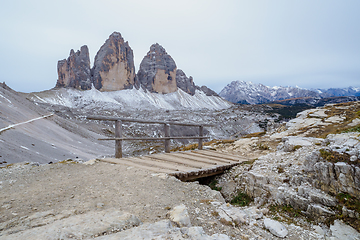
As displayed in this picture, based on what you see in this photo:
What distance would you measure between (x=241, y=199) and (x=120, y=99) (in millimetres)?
102949

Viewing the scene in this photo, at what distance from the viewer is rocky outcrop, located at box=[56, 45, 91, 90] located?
3947 inches

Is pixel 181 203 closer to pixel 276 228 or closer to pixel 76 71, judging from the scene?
pixel 276 228

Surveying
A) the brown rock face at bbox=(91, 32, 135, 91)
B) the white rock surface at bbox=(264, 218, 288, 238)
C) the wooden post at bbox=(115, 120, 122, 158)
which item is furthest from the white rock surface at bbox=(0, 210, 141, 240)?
the brown rock face at bbox=(91, 32, 135, 91)

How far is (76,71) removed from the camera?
101438 mm

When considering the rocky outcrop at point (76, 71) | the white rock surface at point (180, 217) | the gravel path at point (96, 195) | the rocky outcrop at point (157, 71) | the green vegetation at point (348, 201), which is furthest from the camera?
the rocky outcrop at point (157, 71)

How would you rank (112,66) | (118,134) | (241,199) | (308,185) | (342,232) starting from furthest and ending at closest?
1. (112,66)
2. (118,134)
3. (241,199)
4. (308,185)
5. (342,232)

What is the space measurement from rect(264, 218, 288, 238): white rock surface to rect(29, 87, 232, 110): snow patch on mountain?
82981 mm

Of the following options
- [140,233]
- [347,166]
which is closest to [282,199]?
[347,166]

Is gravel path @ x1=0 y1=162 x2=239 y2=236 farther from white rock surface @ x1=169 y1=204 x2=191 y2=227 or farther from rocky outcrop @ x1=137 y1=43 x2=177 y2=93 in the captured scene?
rocky outcrop @ x1=137 y1=43 x2=177 y2=93

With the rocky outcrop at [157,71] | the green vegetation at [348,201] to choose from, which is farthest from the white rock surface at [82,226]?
the rocky outcrop at [157,71]

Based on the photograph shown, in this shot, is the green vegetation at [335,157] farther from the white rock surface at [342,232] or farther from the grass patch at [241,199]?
the grass patch at [241,199]

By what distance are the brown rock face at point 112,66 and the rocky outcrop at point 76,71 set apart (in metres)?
4.97

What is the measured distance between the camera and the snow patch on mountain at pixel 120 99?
270 feet

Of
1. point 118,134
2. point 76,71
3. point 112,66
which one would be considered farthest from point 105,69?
point 118,134
